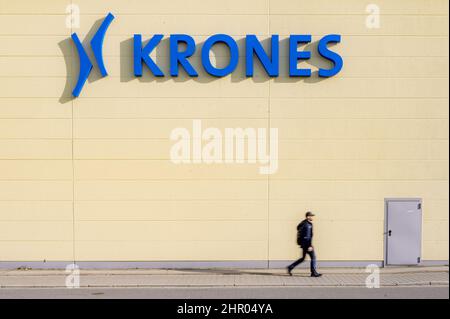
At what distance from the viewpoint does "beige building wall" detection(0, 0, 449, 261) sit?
1390 cm

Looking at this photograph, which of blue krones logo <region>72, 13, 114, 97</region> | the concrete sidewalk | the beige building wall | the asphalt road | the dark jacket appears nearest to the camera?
the asphalt road

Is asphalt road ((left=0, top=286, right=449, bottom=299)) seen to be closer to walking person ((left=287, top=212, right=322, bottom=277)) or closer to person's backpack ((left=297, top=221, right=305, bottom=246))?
walking person ((left=287, top=212, right=322, bottom=277))

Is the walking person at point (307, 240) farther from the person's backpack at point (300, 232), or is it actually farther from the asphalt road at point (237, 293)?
the asphalt road at point (237, 293)

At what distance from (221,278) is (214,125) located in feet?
13.2

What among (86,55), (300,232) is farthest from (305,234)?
(86,55)

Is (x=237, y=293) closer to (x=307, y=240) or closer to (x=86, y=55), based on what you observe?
(x=307, y=240)

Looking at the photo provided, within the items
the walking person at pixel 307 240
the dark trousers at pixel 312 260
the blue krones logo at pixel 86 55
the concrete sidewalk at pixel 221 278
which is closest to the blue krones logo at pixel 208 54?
the blue krones logo at pixel 86 55

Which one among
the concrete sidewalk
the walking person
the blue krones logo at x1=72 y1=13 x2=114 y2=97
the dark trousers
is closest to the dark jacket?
the walking person

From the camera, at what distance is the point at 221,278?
13.0 m

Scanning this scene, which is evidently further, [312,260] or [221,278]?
[312,260]

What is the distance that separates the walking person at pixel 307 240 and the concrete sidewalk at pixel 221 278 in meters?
0.31

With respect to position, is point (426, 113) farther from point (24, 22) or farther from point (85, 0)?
point (24, 22)

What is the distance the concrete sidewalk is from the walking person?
31 centimetres

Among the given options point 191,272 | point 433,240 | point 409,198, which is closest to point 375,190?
point 409,198
